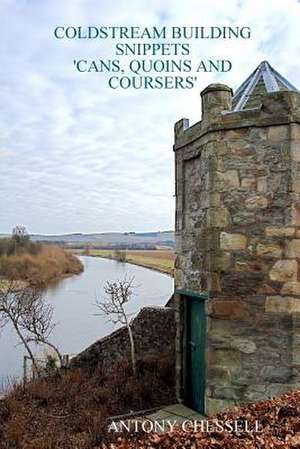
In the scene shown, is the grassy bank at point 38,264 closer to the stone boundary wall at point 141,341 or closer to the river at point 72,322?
the river at point 72,322

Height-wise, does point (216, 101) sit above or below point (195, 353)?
above

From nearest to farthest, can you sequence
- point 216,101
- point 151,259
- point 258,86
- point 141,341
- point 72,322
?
point 216,101 < point 258,86 < point 141,341 < point 72,322 < point 151,259

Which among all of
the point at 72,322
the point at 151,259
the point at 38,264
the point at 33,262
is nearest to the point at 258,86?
the point at 72,322

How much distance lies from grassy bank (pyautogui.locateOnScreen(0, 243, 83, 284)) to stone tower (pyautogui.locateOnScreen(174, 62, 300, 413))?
11.8 metres

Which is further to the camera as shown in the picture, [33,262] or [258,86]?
[33,262]

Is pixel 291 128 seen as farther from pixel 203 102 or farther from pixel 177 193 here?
pixel 177 193

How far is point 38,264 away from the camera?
28.8m

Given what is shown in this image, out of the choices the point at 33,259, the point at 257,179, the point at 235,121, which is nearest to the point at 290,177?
the point at 257,179

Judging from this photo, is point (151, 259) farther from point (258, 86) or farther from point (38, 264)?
point (258, 86)

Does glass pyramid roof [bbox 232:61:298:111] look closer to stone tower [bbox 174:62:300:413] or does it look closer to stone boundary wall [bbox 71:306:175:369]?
stone tower [bbox 174:62:300:413]

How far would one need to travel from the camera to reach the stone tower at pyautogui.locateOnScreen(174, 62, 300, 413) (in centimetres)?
615

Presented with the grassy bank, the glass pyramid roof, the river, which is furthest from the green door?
the grassy bank

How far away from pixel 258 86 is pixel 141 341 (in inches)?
230

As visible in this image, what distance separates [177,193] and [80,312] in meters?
16.6
